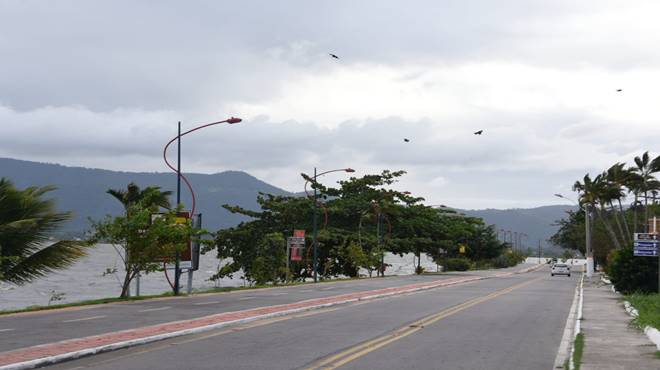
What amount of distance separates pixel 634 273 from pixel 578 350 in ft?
72.0

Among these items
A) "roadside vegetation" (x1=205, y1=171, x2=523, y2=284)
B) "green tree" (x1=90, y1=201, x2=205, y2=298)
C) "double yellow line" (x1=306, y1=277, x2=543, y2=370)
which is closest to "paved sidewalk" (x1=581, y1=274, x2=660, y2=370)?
"double yellow line" (x1=306, y1=277, x2=543, y2=370)

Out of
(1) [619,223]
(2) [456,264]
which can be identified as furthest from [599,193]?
(2) [456,264]

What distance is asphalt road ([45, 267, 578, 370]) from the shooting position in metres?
12.7

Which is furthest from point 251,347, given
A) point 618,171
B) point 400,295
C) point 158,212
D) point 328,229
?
point 618,171

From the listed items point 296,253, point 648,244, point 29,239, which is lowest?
point 29,239

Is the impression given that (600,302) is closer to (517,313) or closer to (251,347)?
(517,313)

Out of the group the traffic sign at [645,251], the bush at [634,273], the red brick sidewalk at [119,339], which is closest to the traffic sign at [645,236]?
the traffic sign at [645,251]

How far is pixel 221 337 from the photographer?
53.5ft

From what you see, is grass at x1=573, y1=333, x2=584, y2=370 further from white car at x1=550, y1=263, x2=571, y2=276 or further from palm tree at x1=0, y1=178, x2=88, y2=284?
white car at x1=550, y1=263, x2=571, y2=276

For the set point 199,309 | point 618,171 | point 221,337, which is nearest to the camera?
point 221,337

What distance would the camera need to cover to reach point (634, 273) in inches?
1368

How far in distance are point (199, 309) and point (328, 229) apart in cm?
4453

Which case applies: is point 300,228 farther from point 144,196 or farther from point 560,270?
point 144,196

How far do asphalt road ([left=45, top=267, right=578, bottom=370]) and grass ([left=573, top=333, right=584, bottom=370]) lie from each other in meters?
0.44
